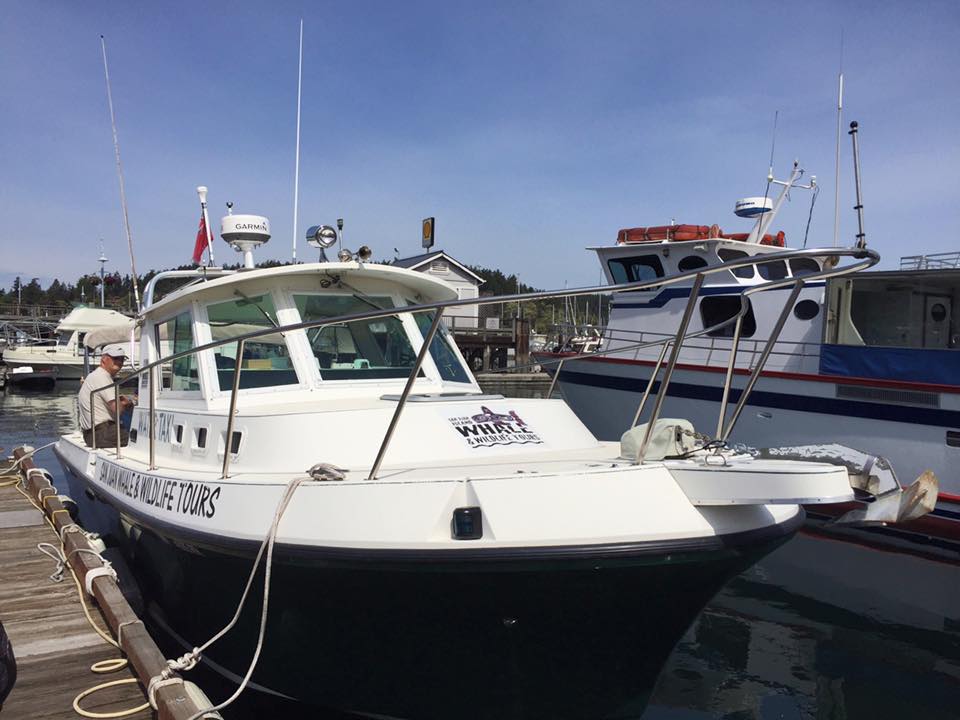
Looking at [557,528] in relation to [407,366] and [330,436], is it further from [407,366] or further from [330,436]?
[407,366]

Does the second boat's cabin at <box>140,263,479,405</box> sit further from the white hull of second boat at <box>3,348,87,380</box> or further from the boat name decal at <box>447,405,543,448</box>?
the white hull of second boat at <box>3,348,87,380</box>

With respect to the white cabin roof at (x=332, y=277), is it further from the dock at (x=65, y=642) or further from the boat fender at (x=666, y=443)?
the dock at (x=65, y=642)

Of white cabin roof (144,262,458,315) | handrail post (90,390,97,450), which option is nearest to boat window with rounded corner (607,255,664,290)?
white cabin roof (144,262,458,315)

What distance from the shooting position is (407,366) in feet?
19.2

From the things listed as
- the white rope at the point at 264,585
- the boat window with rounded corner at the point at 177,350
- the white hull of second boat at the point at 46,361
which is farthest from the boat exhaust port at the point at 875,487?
the white hull of second boat at the point at 46,361

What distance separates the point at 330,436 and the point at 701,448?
211 cm

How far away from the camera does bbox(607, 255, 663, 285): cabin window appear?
43.9 ft

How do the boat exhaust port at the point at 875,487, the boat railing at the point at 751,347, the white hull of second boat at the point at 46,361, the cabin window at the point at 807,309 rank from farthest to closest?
the white hull of second boat at the point at 46,361 → the cabin window at the point at 807,309 → the boat railing at the point at 751,347 → the boat exhaust port at the point at 875,487

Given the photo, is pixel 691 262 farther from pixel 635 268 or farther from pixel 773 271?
pixel 773 271

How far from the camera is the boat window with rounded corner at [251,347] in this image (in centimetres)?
545

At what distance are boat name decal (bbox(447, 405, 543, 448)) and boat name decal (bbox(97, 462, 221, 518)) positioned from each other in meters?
1.49

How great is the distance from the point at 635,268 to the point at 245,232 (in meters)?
8.72

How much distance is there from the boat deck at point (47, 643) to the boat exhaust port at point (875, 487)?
11.7ft

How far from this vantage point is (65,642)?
15.5 feet
